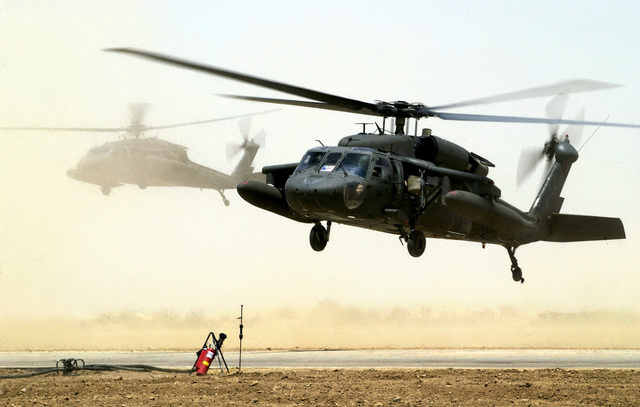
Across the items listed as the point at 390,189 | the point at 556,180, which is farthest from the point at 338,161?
the point at 556,180

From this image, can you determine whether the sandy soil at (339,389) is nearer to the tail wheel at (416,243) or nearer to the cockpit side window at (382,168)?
the tail wheel at (416,243)

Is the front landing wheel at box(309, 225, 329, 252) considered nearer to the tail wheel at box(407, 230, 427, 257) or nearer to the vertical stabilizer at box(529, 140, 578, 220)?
the tail wheel at box(407, 230, 427, 257)

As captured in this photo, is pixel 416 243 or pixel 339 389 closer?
pixel 339 389

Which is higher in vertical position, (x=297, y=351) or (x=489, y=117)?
(x=489, y=117)

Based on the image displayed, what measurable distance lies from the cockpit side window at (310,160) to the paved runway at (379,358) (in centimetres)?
734

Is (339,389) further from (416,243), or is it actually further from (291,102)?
(291,102)

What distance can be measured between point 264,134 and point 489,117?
24.3 m

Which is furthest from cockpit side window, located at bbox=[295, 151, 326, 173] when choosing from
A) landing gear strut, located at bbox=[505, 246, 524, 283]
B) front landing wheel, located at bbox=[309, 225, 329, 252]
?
landing gear strut, located at bbox=[505, 246, 524, 283]

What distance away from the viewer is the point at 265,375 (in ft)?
75.9

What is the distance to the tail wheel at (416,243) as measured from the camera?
2253 cm

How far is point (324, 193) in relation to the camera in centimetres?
2095

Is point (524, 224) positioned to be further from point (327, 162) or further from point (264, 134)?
point (264, 134)

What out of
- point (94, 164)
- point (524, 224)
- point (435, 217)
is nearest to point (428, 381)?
point (435, 217)

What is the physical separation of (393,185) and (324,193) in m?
2.30
